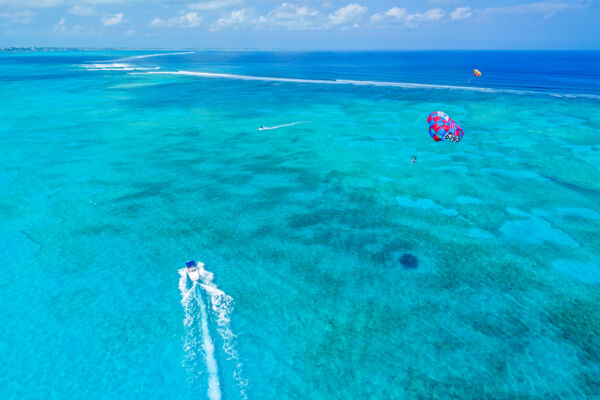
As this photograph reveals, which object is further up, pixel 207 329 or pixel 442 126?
pixel 442 126

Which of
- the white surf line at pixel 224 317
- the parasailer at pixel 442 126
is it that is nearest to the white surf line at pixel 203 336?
the white surf line at pixel 224 317

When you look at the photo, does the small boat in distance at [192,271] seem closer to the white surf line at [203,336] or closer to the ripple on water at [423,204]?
the white surf line at [203,336]

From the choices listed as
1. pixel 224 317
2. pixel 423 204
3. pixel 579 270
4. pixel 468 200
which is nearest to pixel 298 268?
pixel 224 317

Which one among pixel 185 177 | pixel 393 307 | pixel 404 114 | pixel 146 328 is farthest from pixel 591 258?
pixel 404 114

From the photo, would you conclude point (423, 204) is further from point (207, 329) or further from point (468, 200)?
point (207, 329)

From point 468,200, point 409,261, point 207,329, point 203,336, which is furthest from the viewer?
point 468,200

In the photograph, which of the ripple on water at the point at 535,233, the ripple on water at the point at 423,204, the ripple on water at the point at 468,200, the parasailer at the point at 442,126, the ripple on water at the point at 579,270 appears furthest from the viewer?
the parasailer at the point at 442,126

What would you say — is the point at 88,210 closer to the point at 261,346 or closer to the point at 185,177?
the point at 185,177
